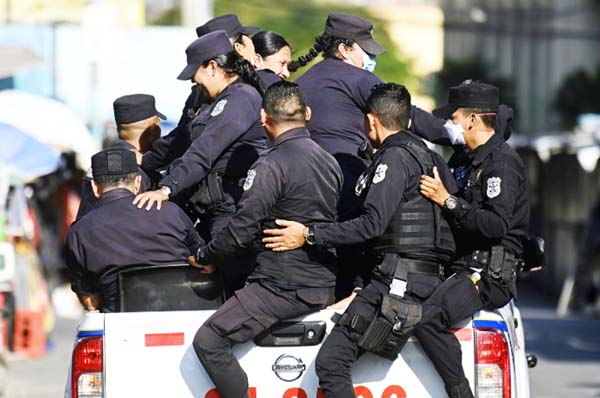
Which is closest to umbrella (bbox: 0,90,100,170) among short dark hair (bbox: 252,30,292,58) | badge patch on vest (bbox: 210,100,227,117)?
short dark hair (bbox: 252,30,292,58)

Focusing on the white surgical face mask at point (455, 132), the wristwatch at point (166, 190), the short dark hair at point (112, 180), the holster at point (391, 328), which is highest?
the white surgical face mask at point (455, 132)

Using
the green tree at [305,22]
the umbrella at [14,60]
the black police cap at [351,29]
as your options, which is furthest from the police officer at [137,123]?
the green tree at [305,22]

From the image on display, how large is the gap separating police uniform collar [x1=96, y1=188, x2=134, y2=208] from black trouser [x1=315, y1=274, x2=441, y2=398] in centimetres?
128

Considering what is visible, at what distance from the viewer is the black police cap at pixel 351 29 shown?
7941mm

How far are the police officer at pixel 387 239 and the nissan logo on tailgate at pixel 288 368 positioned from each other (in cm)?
13

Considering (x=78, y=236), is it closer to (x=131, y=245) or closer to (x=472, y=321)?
(x=131, y=245)

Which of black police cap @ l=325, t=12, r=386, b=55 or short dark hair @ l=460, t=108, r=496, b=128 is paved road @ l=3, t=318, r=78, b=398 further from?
short dark hair @ l=460, t=108, r=496, b=128

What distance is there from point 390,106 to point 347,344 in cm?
118

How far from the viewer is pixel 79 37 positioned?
89.6 feet

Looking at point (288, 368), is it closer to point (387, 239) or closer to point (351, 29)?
point (387, 239)

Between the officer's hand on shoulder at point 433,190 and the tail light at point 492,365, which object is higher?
the officer's hand on shoulder at point 433,190

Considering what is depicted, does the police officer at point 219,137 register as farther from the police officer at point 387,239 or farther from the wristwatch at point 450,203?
the wristwatch at point 450,203

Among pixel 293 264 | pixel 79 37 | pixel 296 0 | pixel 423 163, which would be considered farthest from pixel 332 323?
pixel 296 0

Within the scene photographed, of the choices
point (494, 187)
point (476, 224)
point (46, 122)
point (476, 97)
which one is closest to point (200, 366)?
point (476, 224)
